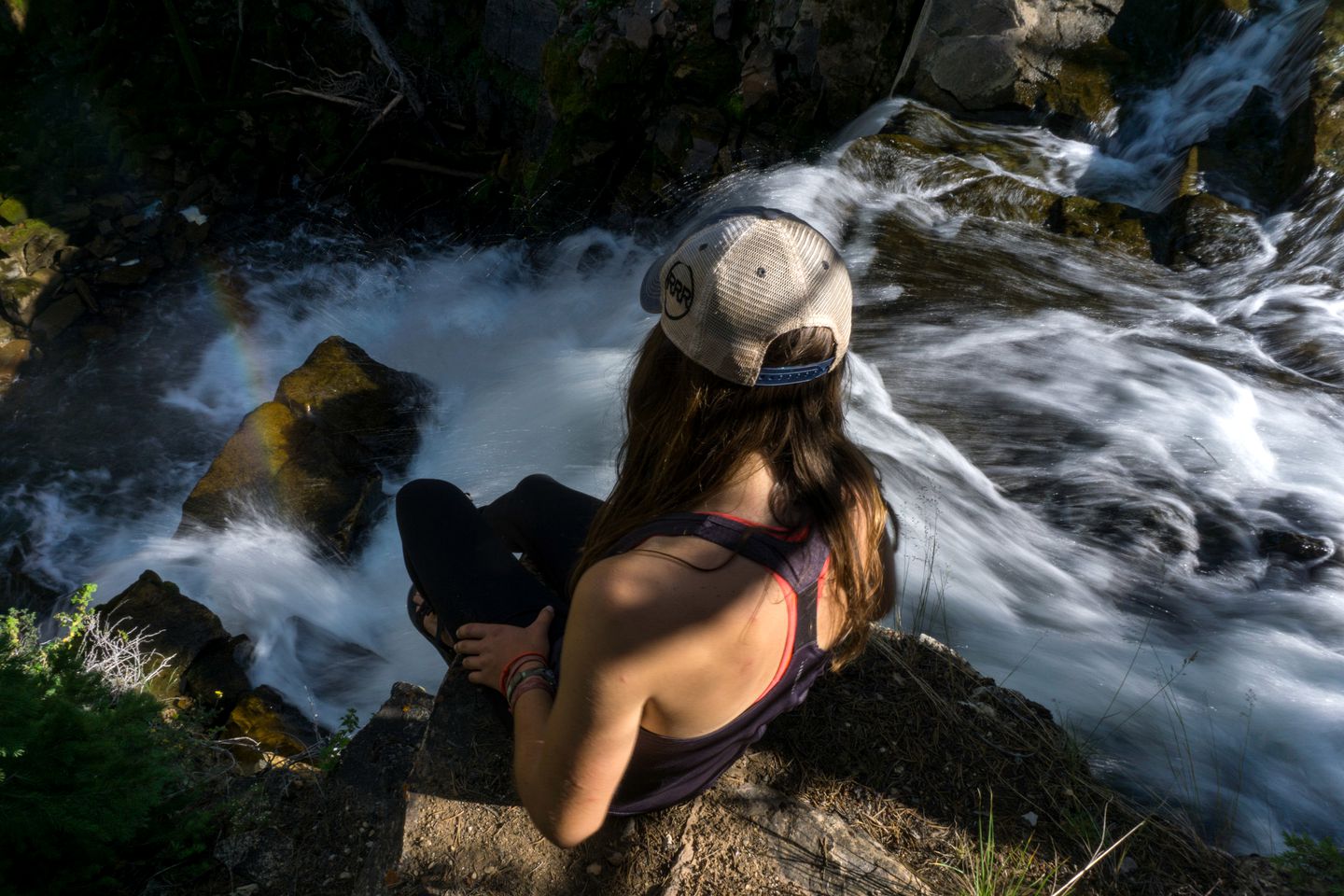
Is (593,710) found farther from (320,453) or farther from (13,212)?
(13,212)

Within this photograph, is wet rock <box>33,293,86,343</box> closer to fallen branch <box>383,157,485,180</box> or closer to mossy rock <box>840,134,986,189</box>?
fallen branch <box>383,157,485,180</box>

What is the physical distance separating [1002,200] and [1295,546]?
3340mm

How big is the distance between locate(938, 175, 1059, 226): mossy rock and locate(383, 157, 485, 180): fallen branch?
5665mm

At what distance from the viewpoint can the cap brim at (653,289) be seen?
5.44 ft

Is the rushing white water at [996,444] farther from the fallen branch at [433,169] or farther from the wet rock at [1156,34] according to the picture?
the fallen branch at [433,169]

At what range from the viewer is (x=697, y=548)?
1437mm

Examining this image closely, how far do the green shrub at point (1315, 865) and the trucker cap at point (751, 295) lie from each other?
6.42 feet

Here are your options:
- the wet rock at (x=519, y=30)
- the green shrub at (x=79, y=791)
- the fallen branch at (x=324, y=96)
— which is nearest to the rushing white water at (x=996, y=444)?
the green shrub at (x=79, y=791)

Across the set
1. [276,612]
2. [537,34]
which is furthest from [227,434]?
[537,34]

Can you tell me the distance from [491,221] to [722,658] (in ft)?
28.7

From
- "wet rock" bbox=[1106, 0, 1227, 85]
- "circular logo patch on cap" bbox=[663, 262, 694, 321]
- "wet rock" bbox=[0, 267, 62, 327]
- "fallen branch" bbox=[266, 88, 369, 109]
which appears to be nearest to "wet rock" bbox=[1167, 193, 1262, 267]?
"wet rock" bbox=[1106, 0, 1227, 85]

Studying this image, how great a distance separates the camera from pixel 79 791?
2.15 meters

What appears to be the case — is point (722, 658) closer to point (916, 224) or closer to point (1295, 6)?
point (916, 224)

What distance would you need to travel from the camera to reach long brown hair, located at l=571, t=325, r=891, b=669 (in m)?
1.54
